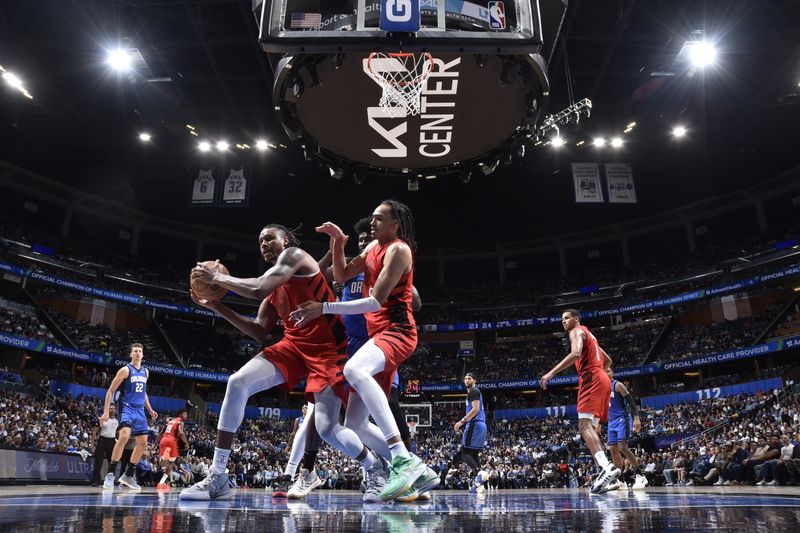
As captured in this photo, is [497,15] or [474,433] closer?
[497,15]

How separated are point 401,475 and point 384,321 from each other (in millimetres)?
1030

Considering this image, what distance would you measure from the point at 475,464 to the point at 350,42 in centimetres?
772

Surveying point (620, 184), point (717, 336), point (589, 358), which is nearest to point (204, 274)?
point (589, 358)

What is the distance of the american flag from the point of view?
5247mm

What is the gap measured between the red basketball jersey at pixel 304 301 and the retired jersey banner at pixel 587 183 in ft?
63.0

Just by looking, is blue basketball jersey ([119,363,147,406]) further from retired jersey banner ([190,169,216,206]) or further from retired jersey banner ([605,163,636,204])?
retired jersey banner ([605,163,636,204])

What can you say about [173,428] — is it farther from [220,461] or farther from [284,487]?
[220,461]

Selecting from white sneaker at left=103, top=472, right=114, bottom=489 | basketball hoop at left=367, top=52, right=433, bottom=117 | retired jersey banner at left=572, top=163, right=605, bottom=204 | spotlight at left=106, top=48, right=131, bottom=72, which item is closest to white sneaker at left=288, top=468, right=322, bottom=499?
white sneaker at left=103, top=472, right=114, bottom=489

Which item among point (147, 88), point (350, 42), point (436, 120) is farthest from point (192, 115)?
point (350, 42)

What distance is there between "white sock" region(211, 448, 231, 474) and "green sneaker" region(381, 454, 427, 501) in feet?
3.80

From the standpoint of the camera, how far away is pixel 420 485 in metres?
3.55

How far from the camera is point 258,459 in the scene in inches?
798

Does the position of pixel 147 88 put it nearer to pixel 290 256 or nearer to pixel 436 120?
pixel 436 120

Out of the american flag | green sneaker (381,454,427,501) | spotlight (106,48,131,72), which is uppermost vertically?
spotlight (106,48,131,72)
